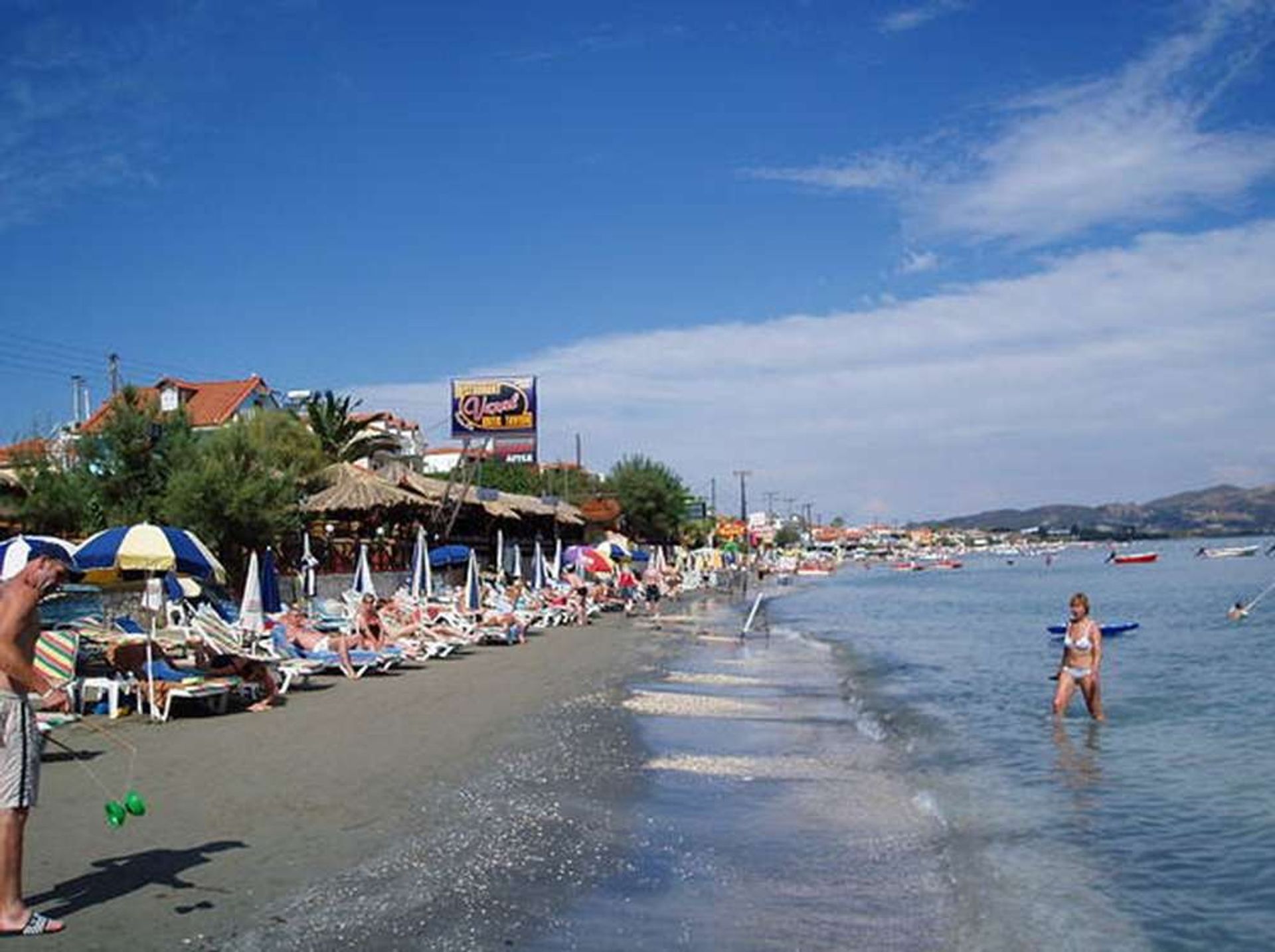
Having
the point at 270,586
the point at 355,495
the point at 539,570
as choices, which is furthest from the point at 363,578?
the point at 539,570

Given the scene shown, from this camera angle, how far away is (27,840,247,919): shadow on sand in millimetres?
5844

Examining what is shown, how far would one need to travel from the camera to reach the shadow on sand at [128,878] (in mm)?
5844

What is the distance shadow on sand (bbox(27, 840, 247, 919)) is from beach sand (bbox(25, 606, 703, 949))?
1 cm

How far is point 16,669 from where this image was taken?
5188 mm

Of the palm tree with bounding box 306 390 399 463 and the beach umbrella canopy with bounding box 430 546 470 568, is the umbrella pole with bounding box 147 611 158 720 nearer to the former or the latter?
the beach umbrella canopy with bounding box 430 546 470 568

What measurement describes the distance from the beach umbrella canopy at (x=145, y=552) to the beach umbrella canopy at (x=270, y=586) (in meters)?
5.43

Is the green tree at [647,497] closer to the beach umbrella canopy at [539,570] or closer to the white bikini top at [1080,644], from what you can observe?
the beach umbrella canopy at [539,570]

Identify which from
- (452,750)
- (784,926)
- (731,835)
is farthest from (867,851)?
(452,750)

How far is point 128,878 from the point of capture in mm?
6273

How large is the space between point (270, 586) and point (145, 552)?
6.29 metres

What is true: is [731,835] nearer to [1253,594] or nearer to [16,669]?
[16,669]

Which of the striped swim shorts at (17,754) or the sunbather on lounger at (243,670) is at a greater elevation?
the striped swim shorts at (17,754)

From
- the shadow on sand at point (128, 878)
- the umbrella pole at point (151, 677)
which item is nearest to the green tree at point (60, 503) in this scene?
the umbrella pole at point (151, 677)

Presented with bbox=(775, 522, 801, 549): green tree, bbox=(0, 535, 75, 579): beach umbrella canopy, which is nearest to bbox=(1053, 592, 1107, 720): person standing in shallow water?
bbox=(0, 535, 75, 579): beach umbrella canopy
